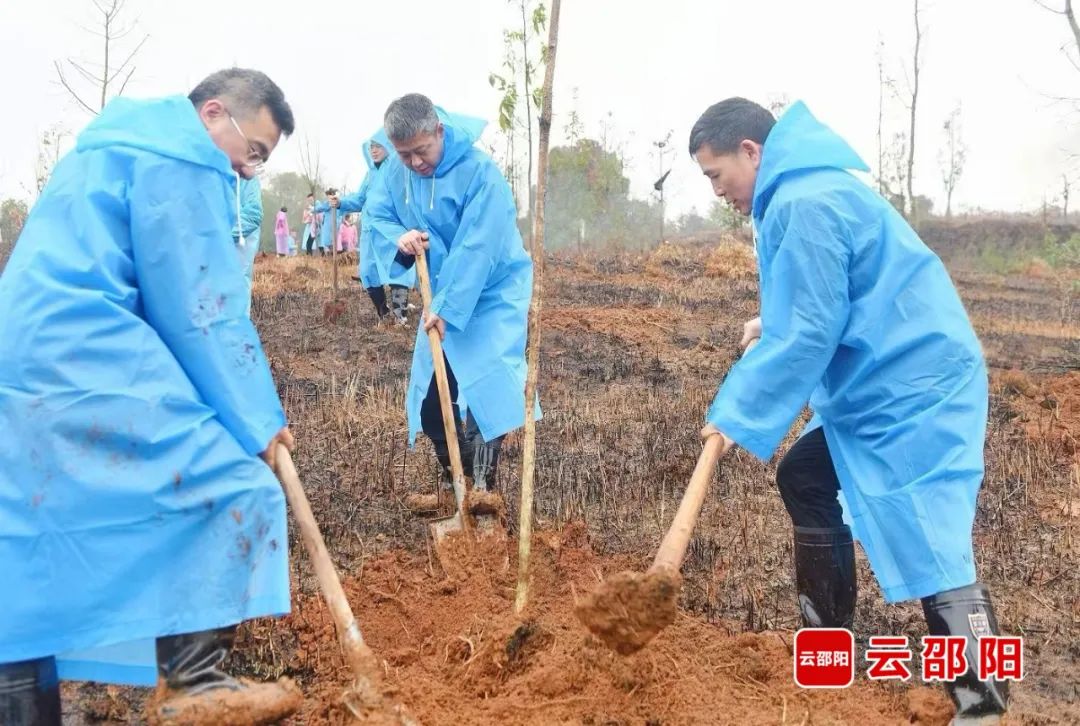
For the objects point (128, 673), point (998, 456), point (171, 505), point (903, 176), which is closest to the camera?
point (171, 505)

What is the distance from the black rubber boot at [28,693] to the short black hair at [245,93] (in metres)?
1.43

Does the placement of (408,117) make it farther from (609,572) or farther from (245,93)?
(609,572)

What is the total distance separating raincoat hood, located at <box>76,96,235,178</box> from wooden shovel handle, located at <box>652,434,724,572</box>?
1.43m

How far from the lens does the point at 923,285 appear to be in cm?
261

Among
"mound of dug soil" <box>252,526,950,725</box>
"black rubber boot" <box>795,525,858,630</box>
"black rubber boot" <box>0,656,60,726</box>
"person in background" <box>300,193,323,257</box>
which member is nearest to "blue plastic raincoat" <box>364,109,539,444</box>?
"mound of dug soil" <box>252,526,950,725</box>

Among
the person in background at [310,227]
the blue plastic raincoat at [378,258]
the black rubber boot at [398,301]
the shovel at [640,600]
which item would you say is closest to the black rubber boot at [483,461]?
the blue plastic raincoat at [378,258]

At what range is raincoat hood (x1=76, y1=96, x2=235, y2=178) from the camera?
218 centimetres

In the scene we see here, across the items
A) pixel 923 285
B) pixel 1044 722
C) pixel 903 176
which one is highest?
pixel 903 176

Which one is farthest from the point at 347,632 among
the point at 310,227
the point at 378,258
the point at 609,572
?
the point at 310,227

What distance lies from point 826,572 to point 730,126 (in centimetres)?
146

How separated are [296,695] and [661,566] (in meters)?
0.92

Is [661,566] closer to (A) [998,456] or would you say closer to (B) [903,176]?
(A) [998,456]

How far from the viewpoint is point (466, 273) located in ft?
13.6

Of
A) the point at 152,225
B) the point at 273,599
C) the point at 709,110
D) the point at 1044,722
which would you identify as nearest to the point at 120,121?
the point at 152,225
